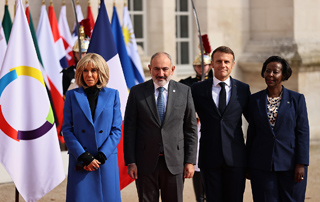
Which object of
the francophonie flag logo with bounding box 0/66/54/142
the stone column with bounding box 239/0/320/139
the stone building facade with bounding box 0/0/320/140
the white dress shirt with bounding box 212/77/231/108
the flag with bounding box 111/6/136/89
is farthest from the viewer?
the stone column with bounding box 239/0/320/139

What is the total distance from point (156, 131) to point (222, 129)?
49cm

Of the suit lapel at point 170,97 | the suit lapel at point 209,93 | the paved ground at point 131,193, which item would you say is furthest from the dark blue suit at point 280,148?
the paved ground at point 131,193

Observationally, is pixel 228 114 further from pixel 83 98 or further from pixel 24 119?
pixel 24 119

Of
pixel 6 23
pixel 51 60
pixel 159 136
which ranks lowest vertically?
pixel 159 136

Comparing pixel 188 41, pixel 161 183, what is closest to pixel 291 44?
pixel 188 41

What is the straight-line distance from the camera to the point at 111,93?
5148 millimetres

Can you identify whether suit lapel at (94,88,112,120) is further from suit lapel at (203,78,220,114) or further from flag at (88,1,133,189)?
flag at (88,1,133,189)

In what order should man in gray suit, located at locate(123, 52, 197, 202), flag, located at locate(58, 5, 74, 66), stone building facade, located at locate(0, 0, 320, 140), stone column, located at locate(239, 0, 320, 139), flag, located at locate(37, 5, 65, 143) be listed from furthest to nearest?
1. stone column, located at locate(239, 0, 320, 139)
2. stone building facade, located at locate(0, 0, 320, 140)
3. flag, located at locate(58, 5, 74, 66)
4. flag, located at locate(37, 5, 65, 143)
5. man in gray suit, located at locate(123, 52, 197, 202)

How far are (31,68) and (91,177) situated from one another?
145 cm

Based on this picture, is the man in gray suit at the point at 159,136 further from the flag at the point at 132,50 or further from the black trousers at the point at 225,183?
the flag at the point at 132,50

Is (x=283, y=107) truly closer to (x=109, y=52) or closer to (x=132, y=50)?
(x=109, y=52)

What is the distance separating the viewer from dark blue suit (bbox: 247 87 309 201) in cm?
507

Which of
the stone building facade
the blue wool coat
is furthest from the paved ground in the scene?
the stone building facade

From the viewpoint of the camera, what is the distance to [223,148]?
5074mm
